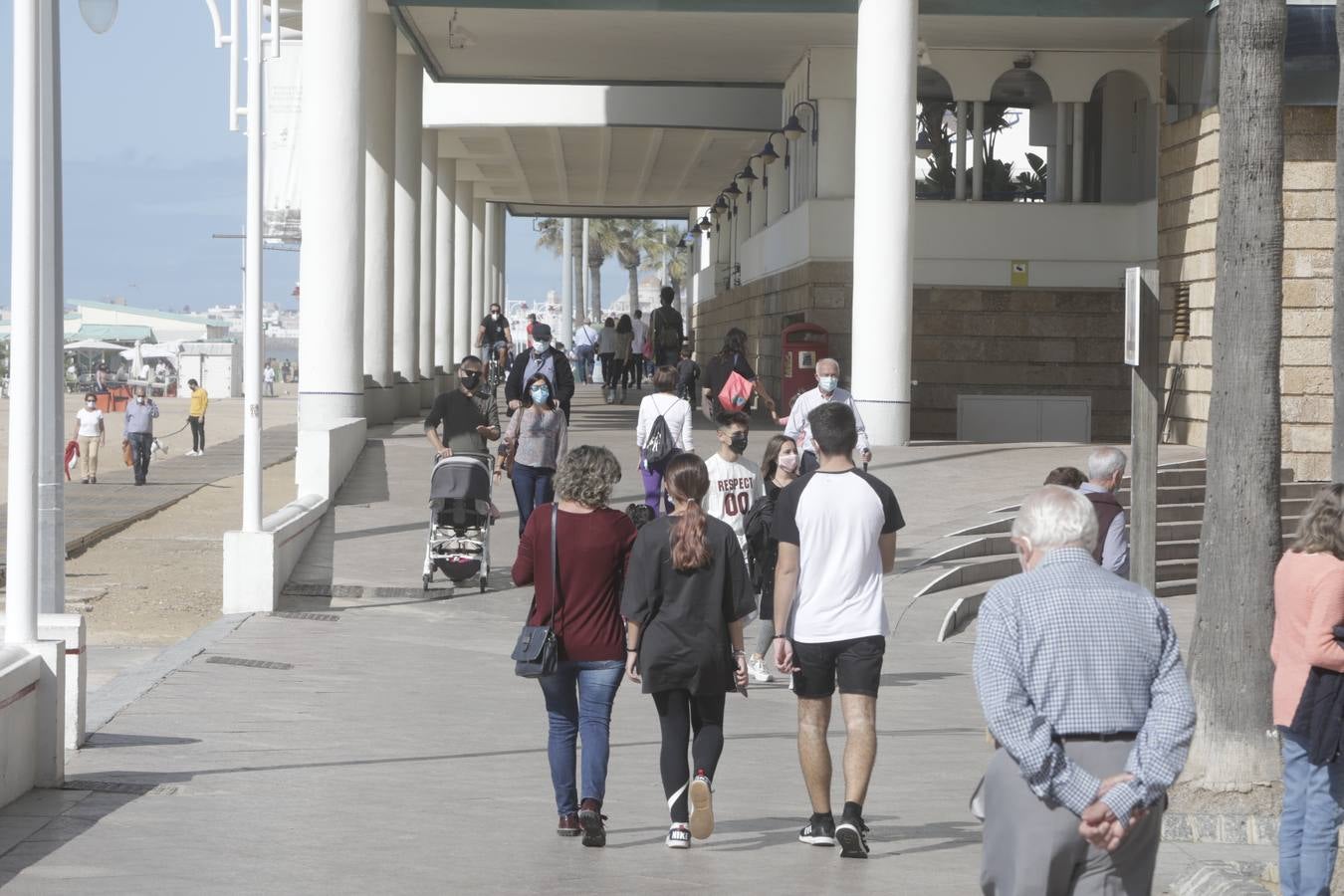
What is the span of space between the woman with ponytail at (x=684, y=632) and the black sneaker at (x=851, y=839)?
0.55 metres

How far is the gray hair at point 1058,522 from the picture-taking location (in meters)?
4.69

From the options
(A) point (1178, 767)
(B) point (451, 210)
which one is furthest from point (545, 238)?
(A) point (1178, 767)

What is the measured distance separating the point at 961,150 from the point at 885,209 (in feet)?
18.6

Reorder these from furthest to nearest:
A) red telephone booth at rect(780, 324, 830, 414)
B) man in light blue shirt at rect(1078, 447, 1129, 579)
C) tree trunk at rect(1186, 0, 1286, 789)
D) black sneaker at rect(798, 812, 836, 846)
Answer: red telephone booth at rect(780, 324, 830, 414) < man in light blue shirt at rect(1078, 447, 1129, 579) < tree trunk at rect(1186, 0, 1286, 789) < black sneaker at rect(798, 812, 836, 846)

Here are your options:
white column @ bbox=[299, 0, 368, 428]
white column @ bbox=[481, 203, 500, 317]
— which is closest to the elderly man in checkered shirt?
white column @ bbox=[299, 0, 368, 428]

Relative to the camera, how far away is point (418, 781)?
8602 mm

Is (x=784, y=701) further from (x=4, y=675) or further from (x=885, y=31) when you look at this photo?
(x=885, y=31)

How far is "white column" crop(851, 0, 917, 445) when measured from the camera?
23.2 metres

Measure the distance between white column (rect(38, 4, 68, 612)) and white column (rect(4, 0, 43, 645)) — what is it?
0.32ft

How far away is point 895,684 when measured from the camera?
12258 mm

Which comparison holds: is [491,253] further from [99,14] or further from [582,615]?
[582,615]

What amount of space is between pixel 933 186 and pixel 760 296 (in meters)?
7.49

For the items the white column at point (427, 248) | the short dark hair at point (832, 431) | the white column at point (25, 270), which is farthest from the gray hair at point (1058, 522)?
the white column at point (427, 248)

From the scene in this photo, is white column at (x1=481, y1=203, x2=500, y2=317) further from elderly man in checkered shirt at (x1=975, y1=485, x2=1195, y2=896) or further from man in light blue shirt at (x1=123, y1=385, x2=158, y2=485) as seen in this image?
elderly man in checkered shirt at (x1=975, y1=485, x2=1195, y2=896)
